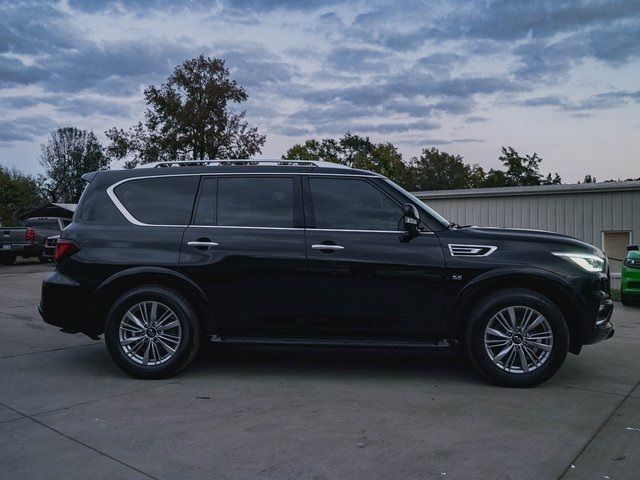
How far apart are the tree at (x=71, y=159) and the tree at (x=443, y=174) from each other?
38476 millimetres

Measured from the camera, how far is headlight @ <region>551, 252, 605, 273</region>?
5.39 metres

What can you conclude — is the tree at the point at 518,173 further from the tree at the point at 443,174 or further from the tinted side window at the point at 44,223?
the tinted side window at the point at 44,223

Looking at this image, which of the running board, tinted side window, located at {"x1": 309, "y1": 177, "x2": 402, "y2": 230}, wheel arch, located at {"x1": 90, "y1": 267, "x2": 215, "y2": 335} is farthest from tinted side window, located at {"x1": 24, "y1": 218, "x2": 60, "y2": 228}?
tinted side window, located at {"x1": 309, "y1": 177, "x2": 402, "y2": 230}

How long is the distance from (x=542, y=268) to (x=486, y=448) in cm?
197

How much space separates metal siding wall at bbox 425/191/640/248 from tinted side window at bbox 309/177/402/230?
14924 mm

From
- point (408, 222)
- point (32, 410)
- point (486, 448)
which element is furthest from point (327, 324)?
point (32, 410)

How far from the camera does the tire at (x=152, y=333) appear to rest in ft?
18.1

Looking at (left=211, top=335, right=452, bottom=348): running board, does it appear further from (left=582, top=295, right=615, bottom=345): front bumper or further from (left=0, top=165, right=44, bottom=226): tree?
(left=0, top=165, right=44, bottom=226): tree

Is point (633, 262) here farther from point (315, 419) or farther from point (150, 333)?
point (150, 333)

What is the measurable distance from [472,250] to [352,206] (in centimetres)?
111

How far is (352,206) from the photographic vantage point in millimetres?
5660

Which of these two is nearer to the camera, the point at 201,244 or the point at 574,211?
the point at 201,244

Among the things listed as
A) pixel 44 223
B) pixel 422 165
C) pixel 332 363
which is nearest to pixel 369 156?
pixel 422 165

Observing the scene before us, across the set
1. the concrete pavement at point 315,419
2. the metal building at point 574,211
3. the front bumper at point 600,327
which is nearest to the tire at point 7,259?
the metal building at point 574,211
